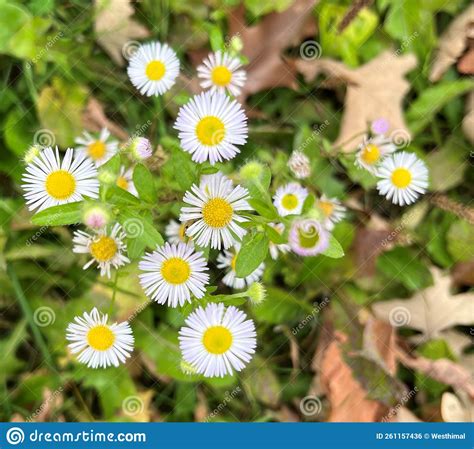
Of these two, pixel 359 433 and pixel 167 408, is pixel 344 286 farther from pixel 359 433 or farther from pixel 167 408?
pixel 167 408

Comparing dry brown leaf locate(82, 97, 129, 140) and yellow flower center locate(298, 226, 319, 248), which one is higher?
dry brown leaf locate(82, 97, 129, 140)

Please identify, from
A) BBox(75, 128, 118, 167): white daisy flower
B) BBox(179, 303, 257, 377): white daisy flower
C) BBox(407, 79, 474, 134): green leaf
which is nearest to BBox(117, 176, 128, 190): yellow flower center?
BBox(75, 128, 118, 167): white daisy flower

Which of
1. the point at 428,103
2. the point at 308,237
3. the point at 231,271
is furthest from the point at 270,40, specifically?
the point at 308,237

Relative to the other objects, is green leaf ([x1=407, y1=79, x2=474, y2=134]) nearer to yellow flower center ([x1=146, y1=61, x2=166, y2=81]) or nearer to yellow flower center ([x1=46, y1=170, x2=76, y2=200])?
yellow flower center ([x1=146, y1=61, x2=166, y2=81])

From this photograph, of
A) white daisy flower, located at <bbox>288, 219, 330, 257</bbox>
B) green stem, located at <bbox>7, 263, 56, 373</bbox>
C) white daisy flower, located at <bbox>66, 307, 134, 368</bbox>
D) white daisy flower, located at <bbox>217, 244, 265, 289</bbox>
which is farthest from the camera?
green stem, located at <bbox>7, 263, 56, 373</bbox>

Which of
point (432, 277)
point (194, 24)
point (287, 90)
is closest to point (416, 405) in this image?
point (432, 277)
